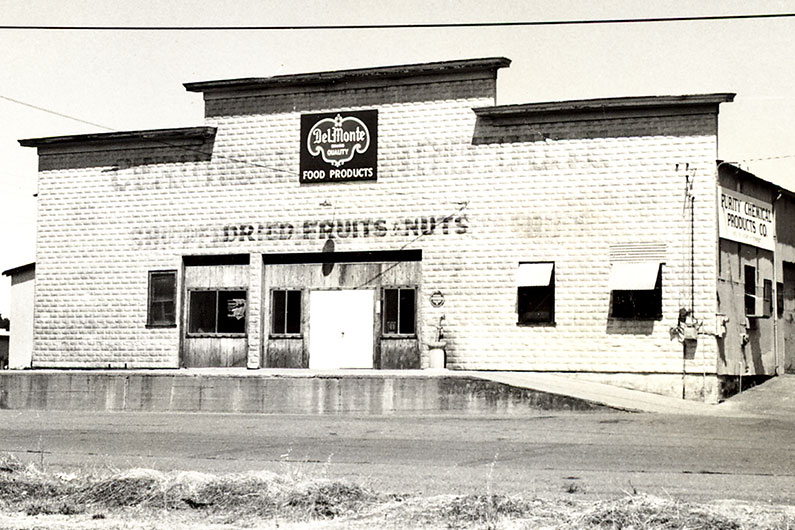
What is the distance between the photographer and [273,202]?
29.7 metres

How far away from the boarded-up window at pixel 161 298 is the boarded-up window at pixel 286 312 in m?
2.93

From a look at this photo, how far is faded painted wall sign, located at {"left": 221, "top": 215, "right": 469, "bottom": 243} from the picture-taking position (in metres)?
27.9

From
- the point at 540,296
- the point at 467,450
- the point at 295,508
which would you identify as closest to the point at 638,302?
the point at 540,296

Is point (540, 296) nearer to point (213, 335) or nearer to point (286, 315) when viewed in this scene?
point (286, 315)

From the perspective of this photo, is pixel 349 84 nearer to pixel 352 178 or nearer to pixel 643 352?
pixel 352 178

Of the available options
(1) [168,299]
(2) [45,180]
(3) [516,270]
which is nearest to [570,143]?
(3) [516,270]

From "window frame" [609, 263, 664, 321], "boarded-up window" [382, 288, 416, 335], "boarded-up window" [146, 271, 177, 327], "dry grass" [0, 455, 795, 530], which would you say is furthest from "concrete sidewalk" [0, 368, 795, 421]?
"dry grass" [0, 455, 795, 530]

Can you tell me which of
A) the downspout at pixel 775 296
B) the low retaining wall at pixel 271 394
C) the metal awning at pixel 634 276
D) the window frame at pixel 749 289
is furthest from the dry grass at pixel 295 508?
the downspout at pixel 775 296

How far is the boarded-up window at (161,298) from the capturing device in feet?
101

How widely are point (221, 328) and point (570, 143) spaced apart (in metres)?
10.7

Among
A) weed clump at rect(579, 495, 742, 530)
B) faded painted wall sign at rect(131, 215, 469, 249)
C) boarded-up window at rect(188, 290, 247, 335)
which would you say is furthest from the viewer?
boarded-up window at rect(188, 290, 247, 335)

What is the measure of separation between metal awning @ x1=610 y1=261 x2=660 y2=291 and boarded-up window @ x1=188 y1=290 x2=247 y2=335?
10120 mm

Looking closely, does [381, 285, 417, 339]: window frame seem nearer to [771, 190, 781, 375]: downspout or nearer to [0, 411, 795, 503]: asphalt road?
[0, 411, 795, 503]: asphalt road

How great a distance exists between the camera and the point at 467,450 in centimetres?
1605
